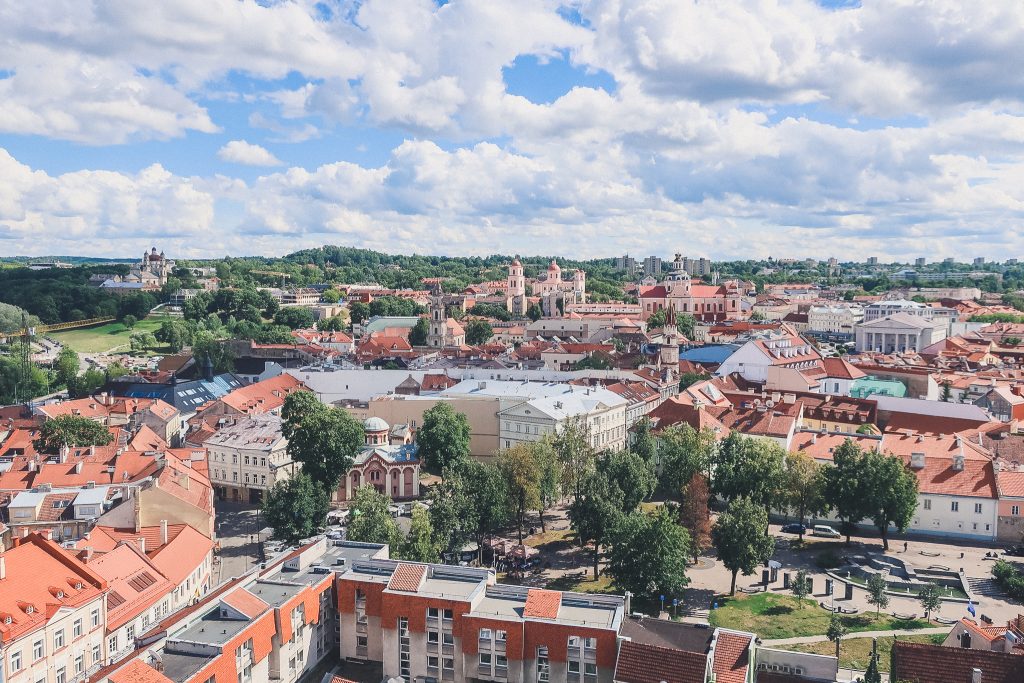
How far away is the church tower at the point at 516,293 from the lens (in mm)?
164500

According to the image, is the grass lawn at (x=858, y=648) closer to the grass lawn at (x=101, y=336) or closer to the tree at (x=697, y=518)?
the tree at (x=697, y=518)

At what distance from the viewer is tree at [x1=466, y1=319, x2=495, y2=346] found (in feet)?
428

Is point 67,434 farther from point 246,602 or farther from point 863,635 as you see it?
point 863,635

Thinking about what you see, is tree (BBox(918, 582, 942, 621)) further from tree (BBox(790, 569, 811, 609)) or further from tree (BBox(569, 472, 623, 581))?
tree (BBox(569, 472, 623, 581))

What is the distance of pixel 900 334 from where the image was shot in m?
120

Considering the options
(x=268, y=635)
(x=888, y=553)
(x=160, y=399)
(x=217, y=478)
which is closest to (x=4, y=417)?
(x=160, y=399)

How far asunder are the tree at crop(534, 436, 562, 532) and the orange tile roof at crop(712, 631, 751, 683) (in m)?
22.5

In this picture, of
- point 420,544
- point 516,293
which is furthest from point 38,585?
point 516,293

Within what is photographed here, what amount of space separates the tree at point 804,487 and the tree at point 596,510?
9.67 meters

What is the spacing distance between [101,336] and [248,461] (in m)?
104

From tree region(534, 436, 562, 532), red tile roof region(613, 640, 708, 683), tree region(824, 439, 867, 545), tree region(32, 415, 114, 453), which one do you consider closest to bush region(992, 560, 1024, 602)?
tree region(824, 439, 867, 545)

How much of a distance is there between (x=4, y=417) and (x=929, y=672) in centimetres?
6909

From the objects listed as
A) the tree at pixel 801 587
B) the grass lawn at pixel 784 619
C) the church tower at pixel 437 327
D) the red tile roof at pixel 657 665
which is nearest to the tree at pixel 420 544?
the grass lawn at pixel 784 619

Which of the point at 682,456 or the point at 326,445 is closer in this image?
the point at 682,456
